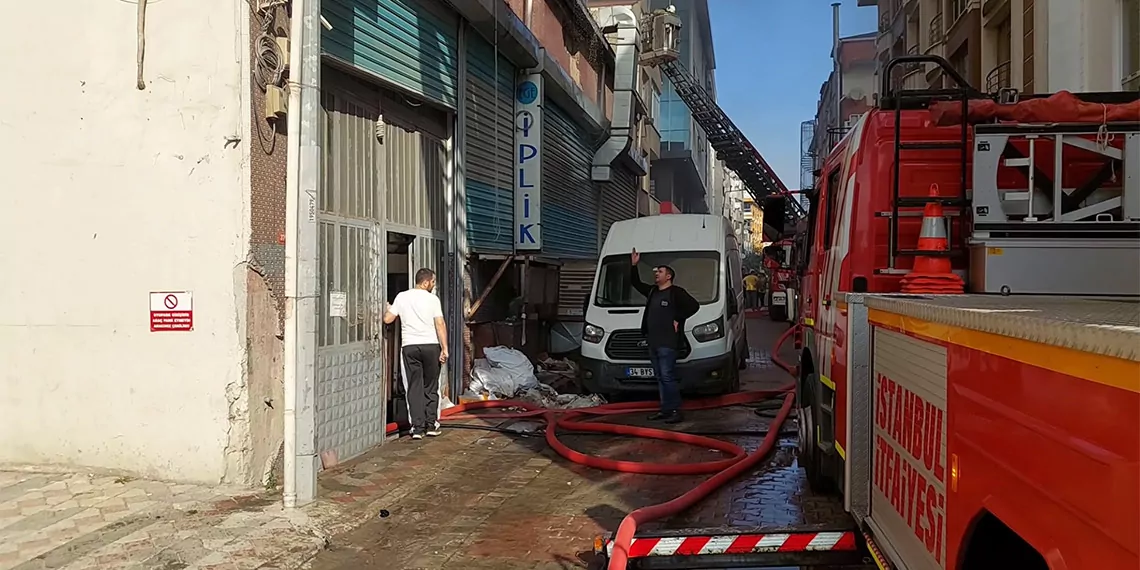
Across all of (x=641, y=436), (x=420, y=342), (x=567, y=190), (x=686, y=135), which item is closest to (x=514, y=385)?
(x=641, y=436)

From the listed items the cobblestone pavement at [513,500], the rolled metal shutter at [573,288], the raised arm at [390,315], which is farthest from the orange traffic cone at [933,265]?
the rolled metal shutter at [573,288]

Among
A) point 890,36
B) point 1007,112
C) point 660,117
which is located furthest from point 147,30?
point 660,117

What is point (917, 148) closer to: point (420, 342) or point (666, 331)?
point (666, 331)

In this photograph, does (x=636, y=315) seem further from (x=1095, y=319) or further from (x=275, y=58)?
(x=1095, y=319)

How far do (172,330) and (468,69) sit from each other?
6011mm

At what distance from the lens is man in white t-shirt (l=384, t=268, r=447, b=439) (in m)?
8.80

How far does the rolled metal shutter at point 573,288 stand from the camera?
640 inches

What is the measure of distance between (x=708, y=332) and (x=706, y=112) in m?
23.7

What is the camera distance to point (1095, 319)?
2.06m

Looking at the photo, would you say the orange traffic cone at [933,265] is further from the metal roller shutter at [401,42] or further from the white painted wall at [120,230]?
the metal roller shutter at [401,42]

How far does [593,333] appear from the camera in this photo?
11.7 metres

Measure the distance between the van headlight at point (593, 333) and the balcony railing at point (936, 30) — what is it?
1484cm

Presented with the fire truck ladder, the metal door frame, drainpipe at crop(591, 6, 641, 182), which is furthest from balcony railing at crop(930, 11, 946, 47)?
the fire truck ladder

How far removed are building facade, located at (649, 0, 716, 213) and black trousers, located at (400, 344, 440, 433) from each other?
28471 millimetres
